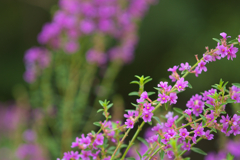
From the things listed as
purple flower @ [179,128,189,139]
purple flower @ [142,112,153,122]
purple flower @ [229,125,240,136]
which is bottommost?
purple flower @ [229,125,240,136]

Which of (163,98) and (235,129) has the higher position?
(163,98)

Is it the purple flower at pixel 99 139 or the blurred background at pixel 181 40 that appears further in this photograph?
the blurred background at pixel 181 40

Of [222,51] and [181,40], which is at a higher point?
[181,40]

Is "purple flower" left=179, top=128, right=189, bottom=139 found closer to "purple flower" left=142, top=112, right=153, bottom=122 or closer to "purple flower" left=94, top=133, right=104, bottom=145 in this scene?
"purple flower" left=142, top=112, right=153, bottom=122

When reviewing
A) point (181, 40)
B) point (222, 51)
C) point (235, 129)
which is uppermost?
point (181, 40)

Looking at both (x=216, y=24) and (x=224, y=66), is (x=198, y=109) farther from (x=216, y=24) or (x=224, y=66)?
(x=216, y=24)

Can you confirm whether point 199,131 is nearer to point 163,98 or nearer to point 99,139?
point 163,98

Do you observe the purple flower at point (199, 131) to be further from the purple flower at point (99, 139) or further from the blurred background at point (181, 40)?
the blurred background at point (181, 40)

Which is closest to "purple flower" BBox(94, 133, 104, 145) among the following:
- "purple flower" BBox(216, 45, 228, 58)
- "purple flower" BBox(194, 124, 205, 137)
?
"purple flower" BBox(194, 124, 205, 137)

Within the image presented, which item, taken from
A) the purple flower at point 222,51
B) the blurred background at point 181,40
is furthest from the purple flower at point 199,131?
the blurred background at point 181,40

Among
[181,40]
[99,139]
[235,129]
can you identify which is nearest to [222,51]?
[235,129]

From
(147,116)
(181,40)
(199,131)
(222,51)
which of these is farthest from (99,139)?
(181,40)

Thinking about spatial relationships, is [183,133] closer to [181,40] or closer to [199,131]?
[199,131]

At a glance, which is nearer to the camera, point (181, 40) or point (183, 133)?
point (183, 133)
